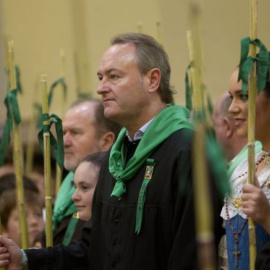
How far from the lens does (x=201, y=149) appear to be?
6.14ft

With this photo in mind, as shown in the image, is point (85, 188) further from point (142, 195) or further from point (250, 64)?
point (250, 64)

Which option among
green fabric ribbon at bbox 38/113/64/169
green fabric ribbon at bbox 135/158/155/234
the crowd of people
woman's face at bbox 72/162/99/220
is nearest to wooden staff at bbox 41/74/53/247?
green fabric ribbon at bbox 38/113/64/169

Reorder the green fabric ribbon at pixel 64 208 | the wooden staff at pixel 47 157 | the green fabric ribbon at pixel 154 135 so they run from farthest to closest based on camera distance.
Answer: the green fabric ribbon at pixel 64 208 → the wooden staff at pixel 47 157 → the green fabric ribbon at pixel 154 135

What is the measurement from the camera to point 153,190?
10.1ft

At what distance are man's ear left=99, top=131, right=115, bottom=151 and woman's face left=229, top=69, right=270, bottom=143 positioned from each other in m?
1.16

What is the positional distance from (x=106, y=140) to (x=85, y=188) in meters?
0.48

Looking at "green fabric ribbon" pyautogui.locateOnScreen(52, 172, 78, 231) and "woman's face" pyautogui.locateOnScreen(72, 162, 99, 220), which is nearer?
"woman's face" pyautogui.locateOnScreen(72, 162, 99, 220)

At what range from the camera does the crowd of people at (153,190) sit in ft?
9.79

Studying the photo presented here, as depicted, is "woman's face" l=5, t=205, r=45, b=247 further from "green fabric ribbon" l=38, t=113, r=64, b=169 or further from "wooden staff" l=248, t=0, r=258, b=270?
"wooden staff" l=248, t=0, r=258, b=270

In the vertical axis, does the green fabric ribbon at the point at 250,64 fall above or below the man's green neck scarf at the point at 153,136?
above

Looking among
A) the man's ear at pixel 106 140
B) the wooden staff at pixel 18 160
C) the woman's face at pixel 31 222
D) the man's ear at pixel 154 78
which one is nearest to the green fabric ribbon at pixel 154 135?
the man's ear at pixel 154 78

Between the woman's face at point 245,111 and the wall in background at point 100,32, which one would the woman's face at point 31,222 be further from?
the woman's face at point 245,111

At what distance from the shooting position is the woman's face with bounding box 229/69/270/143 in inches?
118

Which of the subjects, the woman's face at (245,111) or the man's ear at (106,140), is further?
the man's ear at (106,140)
